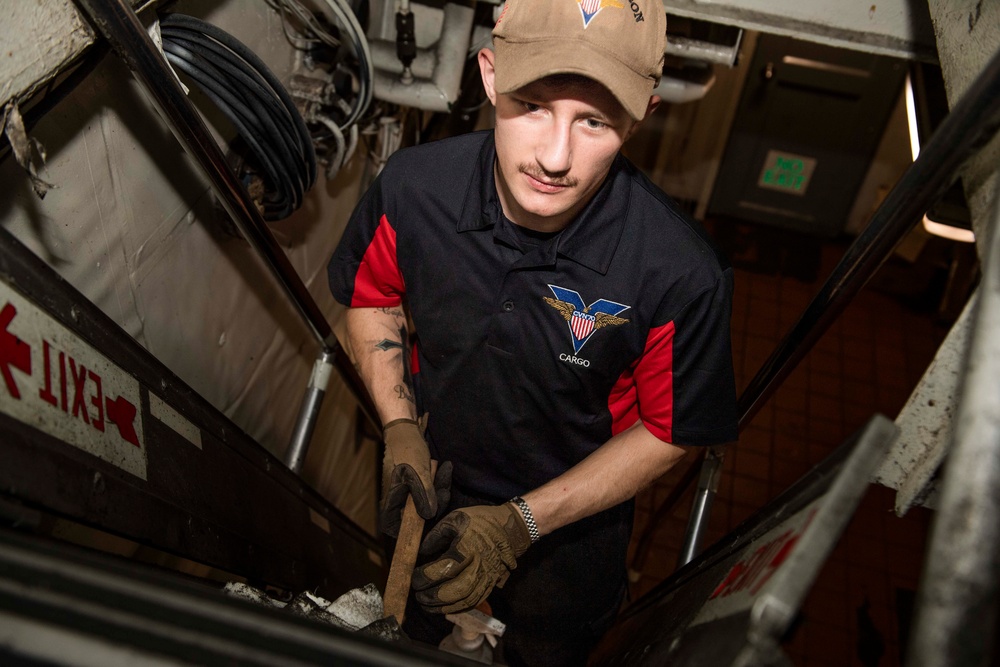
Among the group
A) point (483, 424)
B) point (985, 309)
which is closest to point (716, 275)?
point (483, 424)

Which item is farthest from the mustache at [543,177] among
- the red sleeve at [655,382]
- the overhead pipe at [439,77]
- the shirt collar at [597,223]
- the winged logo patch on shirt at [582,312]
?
the overhead pipe at [439,77]

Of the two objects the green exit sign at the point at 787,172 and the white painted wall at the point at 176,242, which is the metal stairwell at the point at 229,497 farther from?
the green exit sign at the point at 787,172

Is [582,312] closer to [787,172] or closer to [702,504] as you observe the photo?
[702,504]

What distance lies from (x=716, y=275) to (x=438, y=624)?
4.12ft

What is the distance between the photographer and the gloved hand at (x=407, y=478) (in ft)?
5.74

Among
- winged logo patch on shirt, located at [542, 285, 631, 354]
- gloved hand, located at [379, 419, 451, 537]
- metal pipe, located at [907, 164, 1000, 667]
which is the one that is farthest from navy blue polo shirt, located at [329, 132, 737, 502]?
metal pipe, located at [907, 164, 1000, 667]

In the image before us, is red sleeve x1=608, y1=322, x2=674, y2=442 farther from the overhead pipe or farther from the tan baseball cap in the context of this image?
the overhead pipe

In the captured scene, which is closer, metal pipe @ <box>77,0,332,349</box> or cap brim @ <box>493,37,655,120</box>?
metal pipe @ <box>77,0,332,349</box>

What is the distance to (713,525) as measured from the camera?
→ 361 cm

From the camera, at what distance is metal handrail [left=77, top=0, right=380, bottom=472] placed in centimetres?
121

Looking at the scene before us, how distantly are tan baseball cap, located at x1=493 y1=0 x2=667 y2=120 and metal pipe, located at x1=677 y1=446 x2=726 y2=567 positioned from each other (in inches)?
39.6

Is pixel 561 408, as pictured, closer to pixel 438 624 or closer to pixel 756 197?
pixel 438 624

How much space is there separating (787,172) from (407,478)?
421 cm

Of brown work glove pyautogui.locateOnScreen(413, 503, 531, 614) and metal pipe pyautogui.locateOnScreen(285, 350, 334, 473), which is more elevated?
metal pipe pyautogui.locateOnScreen(285, 350, 334, 473)
